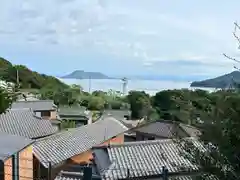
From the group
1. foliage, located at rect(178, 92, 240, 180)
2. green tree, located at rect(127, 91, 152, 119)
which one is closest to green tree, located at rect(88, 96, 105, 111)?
green tree, located at rect(127, 91, 152, 119)

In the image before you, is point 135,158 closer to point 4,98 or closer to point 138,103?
point 4,98

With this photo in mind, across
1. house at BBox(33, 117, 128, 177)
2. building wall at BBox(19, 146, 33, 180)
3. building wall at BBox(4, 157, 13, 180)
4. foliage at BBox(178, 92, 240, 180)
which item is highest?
foliage at BBox(178, 92, 240, 180)

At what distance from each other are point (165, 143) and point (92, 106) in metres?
31.9

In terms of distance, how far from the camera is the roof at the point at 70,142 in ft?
46.3

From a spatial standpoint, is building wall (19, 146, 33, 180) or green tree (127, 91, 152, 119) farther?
green tree (127, 91, 152, 119)

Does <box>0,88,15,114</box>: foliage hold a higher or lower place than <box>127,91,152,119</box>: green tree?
higher

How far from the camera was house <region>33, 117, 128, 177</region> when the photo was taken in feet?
45.1

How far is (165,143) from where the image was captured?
37.3 ft

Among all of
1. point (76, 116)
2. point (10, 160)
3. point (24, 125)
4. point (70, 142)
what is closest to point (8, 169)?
point (10, 160)

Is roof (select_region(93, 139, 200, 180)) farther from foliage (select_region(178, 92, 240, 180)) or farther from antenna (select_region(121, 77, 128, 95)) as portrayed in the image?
antenna (select_region(121, 77, 128, 95))

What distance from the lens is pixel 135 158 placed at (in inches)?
413

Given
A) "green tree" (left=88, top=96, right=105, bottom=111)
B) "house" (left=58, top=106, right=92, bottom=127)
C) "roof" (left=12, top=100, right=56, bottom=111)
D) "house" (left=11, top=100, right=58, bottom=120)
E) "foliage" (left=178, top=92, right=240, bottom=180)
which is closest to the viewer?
"foliage" (left=178, top=92, right=240, bottom=180)

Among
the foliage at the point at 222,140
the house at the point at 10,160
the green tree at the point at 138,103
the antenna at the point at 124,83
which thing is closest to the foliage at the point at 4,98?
the house at the point at 10,160

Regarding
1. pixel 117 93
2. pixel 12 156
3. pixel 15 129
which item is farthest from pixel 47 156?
pixel 117 93
